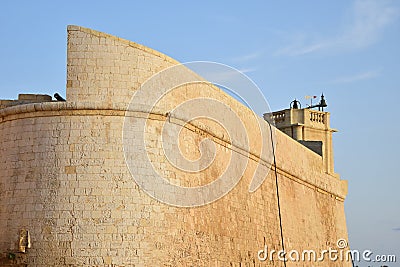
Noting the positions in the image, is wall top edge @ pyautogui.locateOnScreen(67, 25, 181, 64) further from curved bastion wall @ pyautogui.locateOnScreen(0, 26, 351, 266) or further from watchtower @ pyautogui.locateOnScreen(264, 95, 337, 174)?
watchtower @ pyautogui.locateOnScreen(264, 95, 337, 174)

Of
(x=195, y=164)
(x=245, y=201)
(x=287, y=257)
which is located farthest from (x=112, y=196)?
(x=287, y=257)

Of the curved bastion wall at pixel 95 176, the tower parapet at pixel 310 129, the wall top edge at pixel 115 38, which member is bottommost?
the curved bastion wall at pixel 95 176

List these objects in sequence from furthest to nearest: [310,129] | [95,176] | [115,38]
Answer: [310,129] < [115,38] < [95,176]

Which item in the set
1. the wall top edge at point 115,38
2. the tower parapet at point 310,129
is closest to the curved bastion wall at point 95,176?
the wall top edge at point 115,38

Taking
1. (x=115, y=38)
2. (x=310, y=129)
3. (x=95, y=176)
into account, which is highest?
(x=310, y=129)

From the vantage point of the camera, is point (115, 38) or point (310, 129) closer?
point (115, 38)

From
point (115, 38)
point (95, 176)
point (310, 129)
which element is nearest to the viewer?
point (95, 176)

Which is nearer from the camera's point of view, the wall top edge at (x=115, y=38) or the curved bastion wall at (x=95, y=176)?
the curved bastion wall at (x=95, y=176)

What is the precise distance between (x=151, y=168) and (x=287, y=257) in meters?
6.98

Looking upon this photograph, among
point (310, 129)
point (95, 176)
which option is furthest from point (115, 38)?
point (310, 129)

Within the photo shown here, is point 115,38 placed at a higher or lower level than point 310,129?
lower

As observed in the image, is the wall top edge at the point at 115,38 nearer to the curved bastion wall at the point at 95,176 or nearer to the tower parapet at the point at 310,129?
the curved bastion wall at the point at 95,176

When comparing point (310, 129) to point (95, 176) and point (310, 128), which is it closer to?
point (310, 128)

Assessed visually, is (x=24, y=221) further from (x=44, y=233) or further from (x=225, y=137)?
(x=225, y=137)
